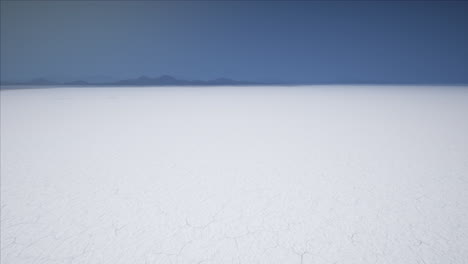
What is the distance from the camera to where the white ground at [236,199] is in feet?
5.46

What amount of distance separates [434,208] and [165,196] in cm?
230

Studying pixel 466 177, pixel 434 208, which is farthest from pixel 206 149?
pixel 466 177

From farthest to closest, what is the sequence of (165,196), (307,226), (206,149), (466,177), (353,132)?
(353,132), (206,149), (466,177), (165,196), (307,226)

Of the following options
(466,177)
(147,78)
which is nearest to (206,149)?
(466,177)

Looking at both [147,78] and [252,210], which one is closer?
[252,210]

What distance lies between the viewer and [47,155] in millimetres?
3564

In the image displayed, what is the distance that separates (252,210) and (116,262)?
1.05m

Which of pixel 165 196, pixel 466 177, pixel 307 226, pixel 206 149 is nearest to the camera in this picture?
pixel 307 226

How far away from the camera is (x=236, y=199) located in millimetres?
2295

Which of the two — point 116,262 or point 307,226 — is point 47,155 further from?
point 307,226

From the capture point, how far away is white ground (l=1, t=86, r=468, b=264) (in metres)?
1.66

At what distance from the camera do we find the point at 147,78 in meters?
110

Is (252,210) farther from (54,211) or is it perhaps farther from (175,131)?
(175,131)

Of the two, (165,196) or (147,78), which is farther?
(147,78)
